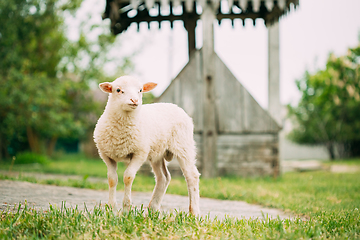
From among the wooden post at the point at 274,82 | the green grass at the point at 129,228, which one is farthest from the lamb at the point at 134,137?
the wooden post at the point at 274,82

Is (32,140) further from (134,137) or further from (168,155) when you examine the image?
(134,137)

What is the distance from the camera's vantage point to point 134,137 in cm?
326

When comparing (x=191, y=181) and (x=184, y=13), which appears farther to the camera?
(x=184, y=13)

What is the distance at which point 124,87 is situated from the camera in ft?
10.6

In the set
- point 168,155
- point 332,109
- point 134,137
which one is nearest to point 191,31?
point 168,155

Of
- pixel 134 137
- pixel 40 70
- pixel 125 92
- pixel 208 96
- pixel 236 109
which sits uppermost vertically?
pixel 40 70

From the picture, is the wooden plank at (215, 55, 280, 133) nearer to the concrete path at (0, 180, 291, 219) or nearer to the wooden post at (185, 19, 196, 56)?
the wooden post at (185, 19, 196, 56)

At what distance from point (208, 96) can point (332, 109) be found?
1499 cm

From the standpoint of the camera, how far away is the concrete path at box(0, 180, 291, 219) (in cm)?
393

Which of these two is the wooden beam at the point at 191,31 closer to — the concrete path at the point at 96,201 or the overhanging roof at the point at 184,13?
the overhanging roof at the point at 184,13

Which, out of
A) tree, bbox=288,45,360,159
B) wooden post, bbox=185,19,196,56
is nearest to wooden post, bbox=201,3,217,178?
wooden post, bbox=185,19,196,56

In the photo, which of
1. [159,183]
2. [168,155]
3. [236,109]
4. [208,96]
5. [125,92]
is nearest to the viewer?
[125,92]

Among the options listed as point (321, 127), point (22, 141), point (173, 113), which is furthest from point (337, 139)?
point (173, 113)

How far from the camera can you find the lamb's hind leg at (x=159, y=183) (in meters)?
3.71
